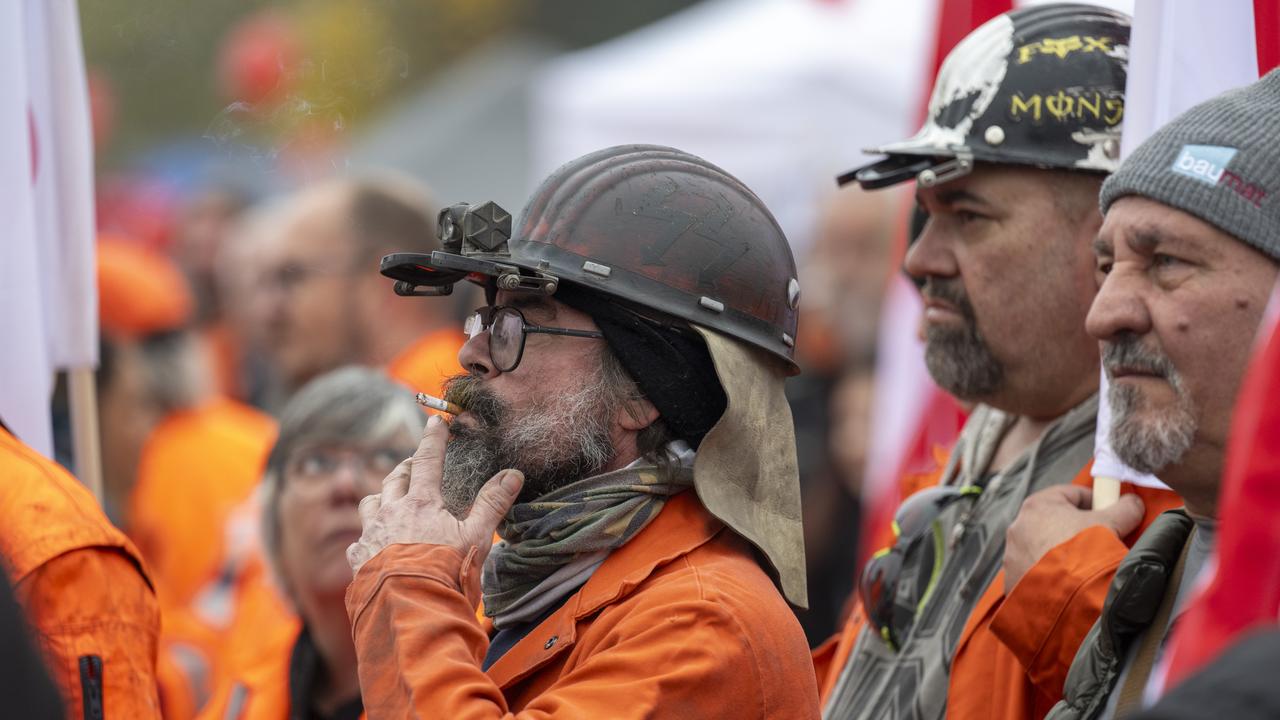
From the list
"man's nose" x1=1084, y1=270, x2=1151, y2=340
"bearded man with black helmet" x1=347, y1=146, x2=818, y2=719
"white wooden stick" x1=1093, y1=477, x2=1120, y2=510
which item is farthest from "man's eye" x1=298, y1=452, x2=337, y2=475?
"man's nose" x1=1084, y1=270, x2=1151, y2=340

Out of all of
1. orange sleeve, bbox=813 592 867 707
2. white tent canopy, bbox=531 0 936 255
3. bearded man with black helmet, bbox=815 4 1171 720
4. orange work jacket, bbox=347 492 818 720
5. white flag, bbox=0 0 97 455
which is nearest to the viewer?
orange work jacket, bbox=347 492 818 720

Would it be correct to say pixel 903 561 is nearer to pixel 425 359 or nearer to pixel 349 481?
pixel 349 481

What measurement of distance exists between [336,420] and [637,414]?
1.73m

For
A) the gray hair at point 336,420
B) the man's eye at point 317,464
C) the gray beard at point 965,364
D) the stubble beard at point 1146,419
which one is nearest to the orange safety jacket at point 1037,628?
the stubble beard at point 1146,419

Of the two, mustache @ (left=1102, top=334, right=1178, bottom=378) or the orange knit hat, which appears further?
the orange knit hat

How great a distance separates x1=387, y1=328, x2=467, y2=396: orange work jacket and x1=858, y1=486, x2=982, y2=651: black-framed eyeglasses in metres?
2.08

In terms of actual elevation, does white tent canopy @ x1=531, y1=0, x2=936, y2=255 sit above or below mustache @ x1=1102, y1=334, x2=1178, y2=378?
below

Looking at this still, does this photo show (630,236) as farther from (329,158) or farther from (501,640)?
(329,158)

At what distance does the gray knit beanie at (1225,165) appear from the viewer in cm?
286

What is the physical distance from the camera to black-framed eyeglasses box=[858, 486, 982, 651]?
13.1ft

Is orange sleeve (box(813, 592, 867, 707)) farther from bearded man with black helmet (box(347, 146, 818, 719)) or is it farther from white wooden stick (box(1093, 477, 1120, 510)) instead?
bearded man with black helmet (box(347, 146, 818, 719))

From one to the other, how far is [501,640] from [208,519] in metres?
4.38

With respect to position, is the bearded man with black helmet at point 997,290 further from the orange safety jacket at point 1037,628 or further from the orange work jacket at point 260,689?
the orange work jacket at point 260,689

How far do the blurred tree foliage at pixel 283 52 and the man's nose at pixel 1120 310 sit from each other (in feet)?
11.6
